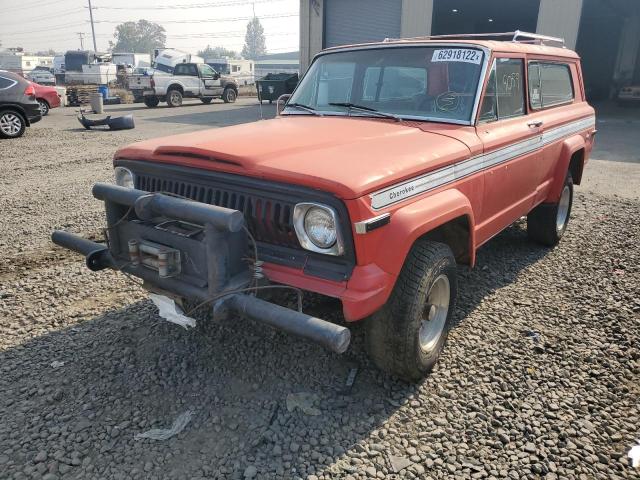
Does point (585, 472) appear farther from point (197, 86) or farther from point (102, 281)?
point (197, 86)

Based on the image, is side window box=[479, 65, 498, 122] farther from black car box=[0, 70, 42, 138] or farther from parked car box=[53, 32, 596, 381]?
black car box=[0, 70, 42, 138]

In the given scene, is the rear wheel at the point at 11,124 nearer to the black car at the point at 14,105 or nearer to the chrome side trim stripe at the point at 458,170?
the black car at the point at 14,105

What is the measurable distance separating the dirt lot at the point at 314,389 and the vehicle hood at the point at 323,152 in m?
1.00

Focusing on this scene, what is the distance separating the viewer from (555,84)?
5.09m

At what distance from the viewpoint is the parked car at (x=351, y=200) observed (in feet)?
8.09

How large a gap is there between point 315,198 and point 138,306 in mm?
2227

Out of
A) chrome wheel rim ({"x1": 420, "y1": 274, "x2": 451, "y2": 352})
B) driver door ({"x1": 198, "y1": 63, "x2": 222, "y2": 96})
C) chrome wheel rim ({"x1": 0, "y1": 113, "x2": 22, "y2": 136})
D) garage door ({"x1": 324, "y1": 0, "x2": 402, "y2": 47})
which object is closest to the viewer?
chrome wheel rim ({"x1": 420, "y1": 274, "x2": 451, "y2": 352})

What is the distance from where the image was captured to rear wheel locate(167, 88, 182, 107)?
76.1 ft

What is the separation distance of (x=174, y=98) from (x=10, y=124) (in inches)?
449

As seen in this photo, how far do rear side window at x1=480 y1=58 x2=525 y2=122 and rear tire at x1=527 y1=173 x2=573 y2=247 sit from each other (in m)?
1.28

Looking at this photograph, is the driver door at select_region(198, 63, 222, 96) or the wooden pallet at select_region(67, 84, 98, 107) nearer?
the wooden pallet at select_region(67, 84, 98, 107)

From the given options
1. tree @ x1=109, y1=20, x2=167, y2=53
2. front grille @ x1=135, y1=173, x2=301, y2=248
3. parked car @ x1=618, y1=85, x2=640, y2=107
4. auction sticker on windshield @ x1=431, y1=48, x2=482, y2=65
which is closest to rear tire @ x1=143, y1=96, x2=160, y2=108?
parked car @ x1=618, y1=85, x2=640, y2=107

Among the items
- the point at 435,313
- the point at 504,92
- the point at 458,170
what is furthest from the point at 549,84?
the point at 435,313

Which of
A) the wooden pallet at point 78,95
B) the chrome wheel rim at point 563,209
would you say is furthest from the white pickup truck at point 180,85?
the chrome wheel rim at point 563,209
